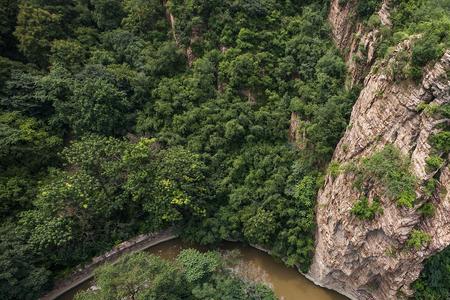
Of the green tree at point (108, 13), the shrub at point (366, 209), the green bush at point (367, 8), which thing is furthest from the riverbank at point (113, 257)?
the green tree at point (108, 13)

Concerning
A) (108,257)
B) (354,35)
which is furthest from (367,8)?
(108,257)

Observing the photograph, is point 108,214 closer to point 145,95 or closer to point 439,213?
point 145,95

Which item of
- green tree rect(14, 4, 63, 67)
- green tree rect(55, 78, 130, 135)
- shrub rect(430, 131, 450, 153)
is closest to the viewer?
shrub rect(430, 131, 450, 153)

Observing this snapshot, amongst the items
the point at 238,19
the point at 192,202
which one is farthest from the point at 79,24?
the point at 192,202

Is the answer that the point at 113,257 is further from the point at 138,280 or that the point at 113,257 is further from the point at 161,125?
the point at 161,125

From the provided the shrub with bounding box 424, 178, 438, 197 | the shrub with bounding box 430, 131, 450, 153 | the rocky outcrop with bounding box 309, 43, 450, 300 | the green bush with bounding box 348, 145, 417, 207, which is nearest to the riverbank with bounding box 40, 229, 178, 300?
the rocky outcrop with bounding box 309, 43, 450, 300

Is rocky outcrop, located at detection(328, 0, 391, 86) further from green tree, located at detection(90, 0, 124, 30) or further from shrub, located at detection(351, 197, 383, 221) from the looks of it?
green tree, located at detection(90, 0, 124, 30)
